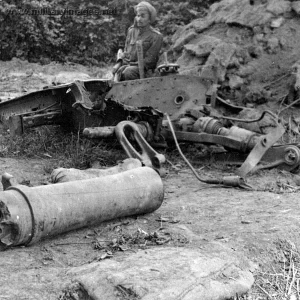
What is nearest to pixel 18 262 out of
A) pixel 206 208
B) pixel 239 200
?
pixel 206 208

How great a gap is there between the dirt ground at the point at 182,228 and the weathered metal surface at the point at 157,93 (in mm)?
1031

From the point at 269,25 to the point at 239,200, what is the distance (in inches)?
154

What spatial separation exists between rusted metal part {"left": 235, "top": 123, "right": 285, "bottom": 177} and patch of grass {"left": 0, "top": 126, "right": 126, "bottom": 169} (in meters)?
1.32

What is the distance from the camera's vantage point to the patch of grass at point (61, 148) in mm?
6211

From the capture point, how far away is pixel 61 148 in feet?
22.1

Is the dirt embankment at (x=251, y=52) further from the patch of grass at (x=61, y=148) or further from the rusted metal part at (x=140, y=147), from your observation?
the rusted metal part at (x=140, y=147)

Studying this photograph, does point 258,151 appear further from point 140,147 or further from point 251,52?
point 251,52

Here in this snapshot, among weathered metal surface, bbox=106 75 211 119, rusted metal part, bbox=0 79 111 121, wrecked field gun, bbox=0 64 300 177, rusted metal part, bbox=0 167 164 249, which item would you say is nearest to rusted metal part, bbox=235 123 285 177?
wrecked field gun, bbox=0 64 300 177

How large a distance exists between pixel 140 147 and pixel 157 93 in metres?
1.27

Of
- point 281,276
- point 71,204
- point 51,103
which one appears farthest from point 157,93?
point 281,276

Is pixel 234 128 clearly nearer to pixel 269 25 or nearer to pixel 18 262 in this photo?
pixel 269 25

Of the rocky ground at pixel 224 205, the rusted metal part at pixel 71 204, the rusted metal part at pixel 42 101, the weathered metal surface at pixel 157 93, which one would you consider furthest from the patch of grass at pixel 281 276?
the rusted metal part at pixel 42 101

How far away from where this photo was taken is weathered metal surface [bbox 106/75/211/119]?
6984mm

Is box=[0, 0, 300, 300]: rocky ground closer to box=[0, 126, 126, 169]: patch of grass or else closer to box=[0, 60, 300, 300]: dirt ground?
box=[0, 60, 300, 300]: dirt ground
